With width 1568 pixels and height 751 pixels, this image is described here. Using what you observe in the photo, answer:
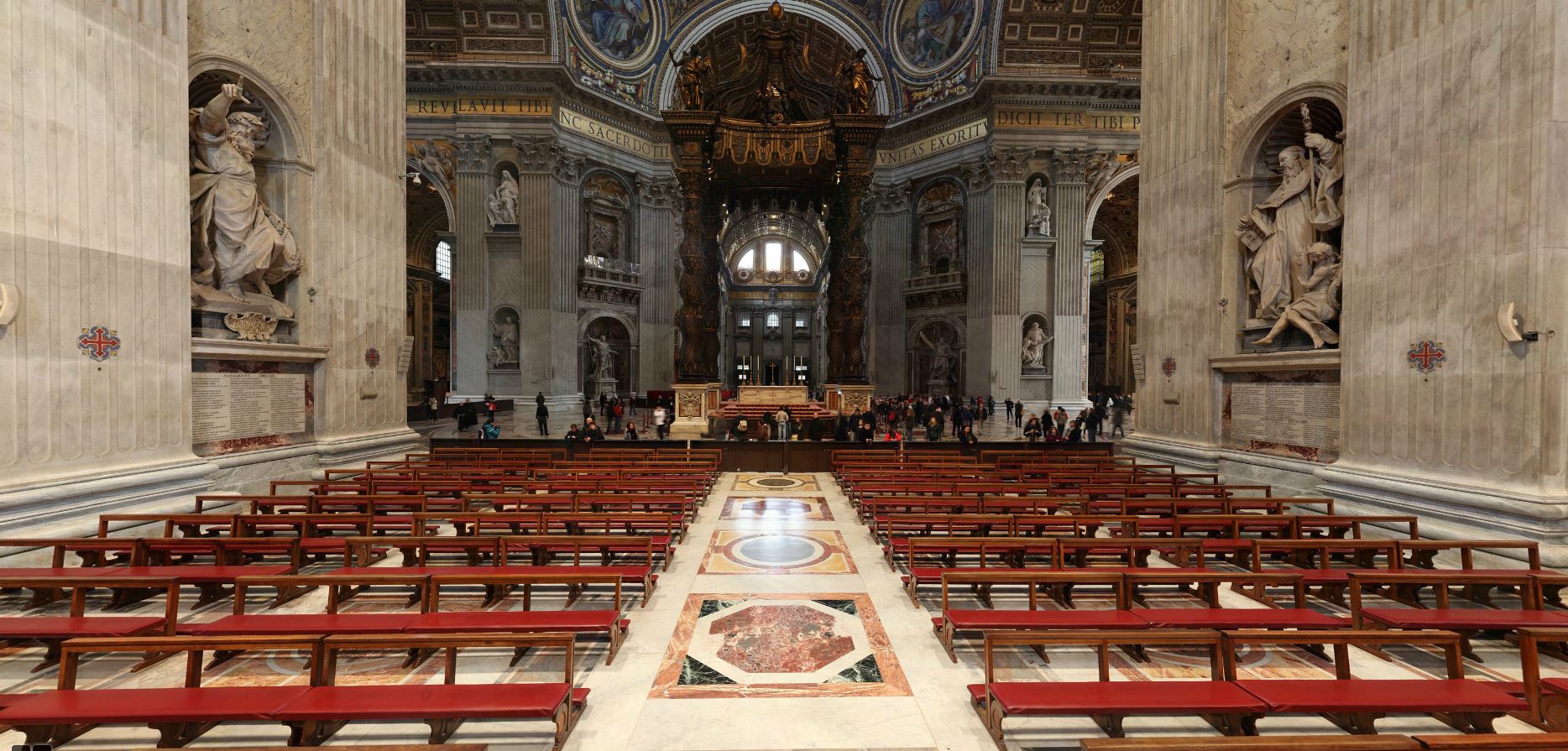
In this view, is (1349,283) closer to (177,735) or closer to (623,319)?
(177,735)

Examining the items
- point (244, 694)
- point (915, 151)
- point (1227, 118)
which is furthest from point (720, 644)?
point (915, 151)

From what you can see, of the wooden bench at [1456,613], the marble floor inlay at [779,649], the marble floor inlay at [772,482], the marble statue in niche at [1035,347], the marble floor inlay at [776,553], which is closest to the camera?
the marble floor inlay at [779,649]

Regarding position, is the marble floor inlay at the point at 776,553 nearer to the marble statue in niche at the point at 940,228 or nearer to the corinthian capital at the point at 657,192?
the marble statue in niche at the point at 940,228

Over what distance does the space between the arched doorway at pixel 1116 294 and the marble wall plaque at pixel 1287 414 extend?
24.5 metres

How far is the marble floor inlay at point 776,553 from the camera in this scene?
243 inches

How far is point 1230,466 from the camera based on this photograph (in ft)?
33.3

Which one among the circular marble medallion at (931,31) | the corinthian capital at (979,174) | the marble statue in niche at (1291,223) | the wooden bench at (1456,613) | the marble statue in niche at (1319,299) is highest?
the circular marble medallion at (931,31)

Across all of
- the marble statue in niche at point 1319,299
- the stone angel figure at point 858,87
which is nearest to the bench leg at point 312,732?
the marble statue in niche at point 1319,299

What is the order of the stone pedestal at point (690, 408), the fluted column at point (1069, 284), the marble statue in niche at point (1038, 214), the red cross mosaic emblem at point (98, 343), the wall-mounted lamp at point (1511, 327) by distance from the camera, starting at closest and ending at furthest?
the wall-mounted lamp at point (1511, 327) < the red cross mosaic emblem at point (98, 343) < the stone pedestal at point (690, 408) < the fluted column at point (1069, 284) < the marble statue in niche at point (1038, 214)

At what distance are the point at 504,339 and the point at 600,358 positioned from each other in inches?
168

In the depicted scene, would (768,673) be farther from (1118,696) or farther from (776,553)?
(776,553)

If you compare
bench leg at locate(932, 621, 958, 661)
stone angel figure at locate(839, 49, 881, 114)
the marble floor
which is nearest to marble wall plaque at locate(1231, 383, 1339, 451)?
the marble floor

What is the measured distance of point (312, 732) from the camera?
300 centimetres

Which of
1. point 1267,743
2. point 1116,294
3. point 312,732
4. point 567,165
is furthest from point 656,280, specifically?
point 1267,743
